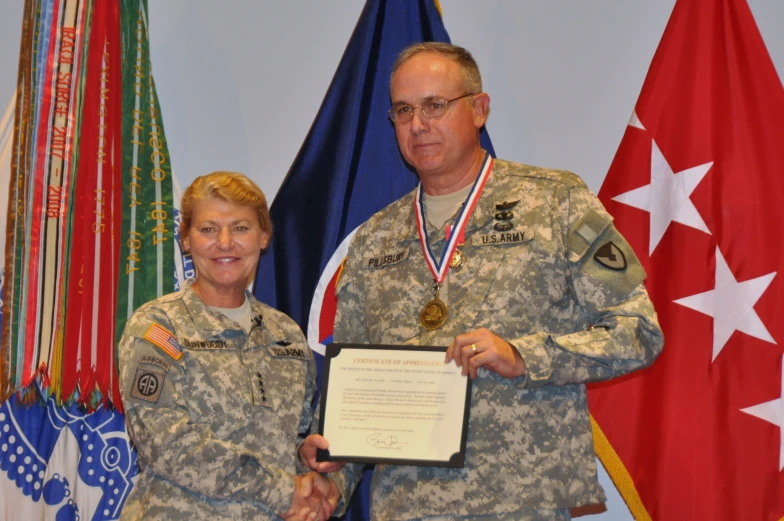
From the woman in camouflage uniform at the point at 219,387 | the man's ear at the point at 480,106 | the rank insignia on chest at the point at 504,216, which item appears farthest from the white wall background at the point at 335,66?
the woman in camouflage uniform at the point at 219,387

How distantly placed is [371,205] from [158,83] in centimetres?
139

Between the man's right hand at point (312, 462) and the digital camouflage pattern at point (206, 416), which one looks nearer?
the digital camouflage pattern at point (206, 416)

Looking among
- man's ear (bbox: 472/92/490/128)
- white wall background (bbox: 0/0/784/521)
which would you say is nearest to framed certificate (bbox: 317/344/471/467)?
man's ear (bbox: 472/92/490/128)

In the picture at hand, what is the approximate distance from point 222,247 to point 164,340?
334mm

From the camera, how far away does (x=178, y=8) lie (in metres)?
4.28

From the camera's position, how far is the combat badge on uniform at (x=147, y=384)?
2.44 m

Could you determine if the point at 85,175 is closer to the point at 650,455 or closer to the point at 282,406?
the point at 282,406

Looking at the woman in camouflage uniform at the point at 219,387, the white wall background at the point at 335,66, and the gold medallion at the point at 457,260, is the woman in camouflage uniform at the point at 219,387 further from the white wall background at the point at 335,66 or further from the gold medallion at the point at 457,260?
the white wall background at the point at 335,66

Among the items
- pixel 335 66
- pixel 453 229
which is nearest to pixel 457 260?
pixel 453 229

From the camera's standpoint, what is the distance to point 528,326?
2.42m

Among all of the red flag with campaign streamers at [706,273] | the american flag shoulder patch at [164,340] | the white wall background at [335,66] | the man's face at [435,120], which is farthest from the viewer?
the white wall background at [335,66]

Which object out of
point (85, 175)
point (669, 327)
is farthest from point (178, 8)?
point (669, 327)

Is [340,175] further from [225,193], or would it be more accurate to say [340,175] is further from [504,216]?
[504,216]
